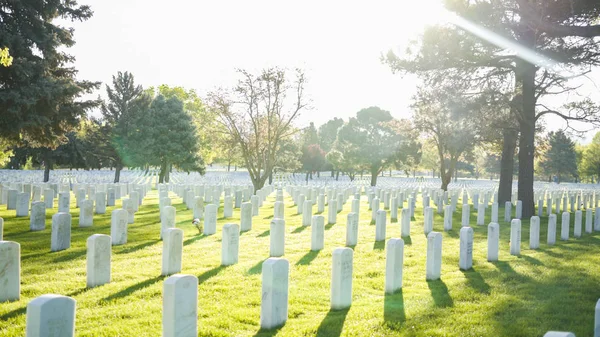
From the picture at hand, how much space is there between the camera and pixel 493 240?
8484 mm

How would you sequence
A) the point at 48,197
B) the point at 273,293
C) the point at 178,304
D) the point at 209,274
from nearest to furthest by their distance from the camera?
the point at 178,304 < the point at 273,293 < the point at 209,274 < the point at 48,197

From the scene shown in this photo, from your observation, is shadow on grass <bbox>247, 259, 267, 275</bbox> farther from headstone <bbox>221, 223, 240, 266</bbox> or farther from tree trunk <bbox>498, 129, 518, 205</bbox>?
tree trunk <bbox>498, 129, 518, 205</bbox>

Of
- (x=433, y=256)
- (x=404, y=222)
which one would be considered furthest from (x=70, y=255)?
(x=404, y=222)

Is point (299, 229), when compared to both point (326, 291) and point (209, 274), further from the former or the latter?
point (326, 291)

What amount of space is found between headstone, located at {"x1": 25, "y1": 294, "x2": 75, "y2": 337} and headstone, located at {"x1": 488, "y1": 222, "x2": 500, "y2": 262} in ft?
24.8

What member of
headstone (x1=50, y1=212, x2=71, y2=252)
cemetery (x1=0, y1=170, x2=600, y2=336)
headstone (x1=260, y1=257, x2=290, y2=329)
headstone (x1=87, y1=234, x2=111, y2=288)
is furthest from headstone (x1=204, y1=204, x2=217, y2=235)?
headstone (x1=260, y1=257, x2=290, y2=329)

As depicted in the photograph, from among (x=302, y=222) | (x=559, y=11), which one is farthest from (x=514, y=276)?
(x=559, y=11)

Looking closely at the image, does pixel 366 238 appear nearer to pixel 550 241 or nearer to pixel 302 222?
pixel 302 222

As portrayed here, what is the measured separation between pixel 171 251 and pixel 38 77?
10847mm

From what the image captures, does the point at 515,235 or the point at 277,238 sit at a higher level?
the point at 515,235

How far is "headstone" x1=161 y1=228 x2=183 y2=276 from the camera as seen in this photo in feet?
22.3

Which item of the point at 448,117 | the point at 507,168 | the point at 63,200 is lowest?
the point at 63,200

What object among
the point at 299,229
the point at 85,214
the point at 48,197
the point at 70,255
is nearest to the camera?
the point at 70,255

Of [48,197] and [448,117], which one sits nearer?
[48,197]
